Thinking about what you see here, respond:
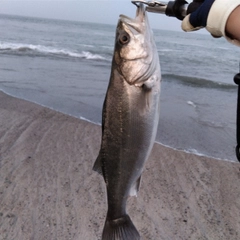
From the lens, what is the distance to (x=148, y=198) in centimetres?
417

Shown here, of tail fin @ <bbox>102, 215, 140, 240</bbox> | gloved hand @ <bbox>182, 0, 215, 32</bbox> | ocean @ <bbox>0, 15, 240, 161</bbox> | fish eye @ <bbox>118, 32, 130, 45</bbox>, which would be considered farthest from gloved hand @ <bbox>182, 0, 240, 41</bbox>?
ocean @ <bbox>0, 15, 240, 161</bbox>

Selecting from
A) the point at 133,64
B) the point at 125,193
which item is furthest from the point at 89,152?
the point at 133,64

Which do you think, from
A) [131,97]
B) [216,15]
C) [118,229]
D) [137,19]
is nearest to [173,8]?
[137,19]

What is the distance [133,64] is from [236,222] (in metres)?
2.64

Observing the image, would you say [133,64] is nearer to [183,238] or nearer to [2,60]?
[183,238]

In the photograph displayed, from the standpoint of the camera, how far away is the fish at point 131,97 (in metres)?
1.98

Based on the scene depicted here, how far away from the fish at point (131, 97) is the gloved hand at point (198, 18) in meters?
0.22

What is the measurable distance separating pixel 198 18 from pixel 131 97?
559 mm

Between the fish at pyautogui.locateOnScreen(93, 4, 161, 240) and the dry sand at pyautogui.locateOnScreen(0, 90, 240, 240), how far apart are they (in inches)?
70.1

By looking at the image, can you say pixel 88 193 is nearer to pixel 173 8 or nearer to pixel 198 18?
pixel 173 8

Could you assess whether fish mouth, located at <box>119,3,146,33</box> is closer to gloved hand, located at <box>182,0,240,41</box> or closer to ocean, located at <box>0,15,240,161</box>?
gloved hand, located at <box>182,0,240,41</box>

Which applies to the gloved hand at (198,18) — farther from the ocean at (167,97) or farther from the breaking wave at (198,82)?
the breaking wave at (198,82)

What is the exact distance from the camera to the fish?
1.98 metres

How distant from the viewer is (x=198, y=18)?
1.90 metres
